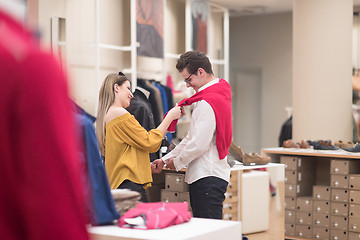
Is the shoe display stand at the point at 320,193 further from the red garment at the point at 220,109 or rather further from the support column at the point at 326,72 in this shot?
the red garment at the point at 220,109

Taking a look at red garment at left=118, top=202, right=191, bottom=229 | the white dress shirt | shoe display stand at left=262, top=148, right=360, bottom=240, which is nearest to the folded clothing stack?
red garment at left=118, top=202, right=191, bottom=229

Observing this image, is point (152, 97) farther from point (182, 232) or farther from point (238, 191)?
point (182, 232)

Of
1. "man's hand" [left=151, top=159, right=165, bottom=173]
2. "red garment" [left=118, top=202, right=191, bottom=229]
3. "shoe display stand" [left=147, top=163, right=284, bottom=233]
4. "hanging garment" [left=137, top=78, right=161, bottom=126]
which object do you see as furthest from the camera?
"hanging garment" [left=137, top=78, right=161, bottom=126]

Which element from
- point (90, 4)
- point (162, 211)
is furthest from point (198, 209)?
point (90, 4)

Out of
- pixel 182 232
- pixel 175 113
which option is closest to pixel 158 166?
pixel 175 113

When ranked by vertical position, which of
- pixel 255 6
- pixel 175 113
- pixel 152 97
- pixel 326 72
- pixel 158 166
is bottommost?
pixel 158 166

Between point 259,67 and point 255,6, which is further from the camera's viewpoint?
point 259,67

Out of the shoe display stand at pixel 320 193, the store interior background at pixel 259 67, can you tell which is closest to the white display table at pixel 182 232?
the shoe display stand at pixel 320 193

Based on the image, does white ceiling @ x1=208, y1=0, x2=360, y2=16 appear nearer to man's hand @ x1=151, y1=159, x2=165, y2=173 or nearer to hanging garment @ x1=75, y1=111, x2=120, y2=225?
man's hand @ x1=151, y1=159, x2=165, y2=173

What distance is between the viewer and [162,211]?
2.08m

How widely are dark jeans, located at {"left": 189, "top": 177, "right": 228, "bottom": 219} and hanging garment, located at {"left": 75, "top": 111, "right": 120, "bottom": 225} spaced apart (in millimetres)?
993

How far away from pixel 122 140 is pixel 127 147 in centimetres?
5

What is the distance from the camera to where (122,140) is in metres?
2.89

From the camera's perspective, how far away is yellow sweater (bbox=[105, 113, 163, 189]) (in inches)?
113
